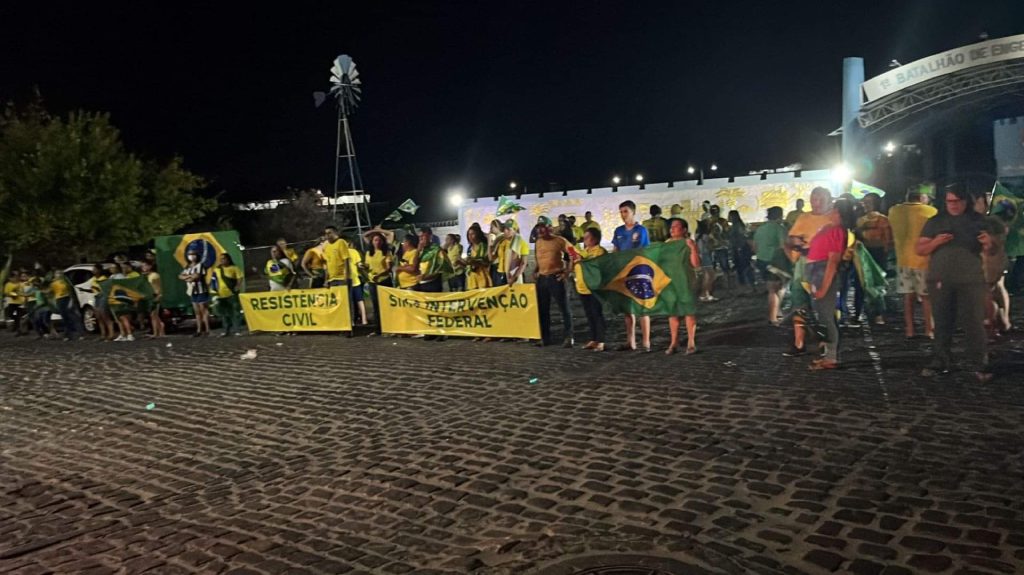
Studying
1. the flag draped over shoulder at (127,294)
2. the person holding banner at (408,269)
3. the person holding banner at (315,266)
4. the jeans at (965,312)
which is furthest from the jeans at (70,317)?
the jeans at (965,312)

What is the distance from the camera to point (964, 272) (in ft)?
22.3

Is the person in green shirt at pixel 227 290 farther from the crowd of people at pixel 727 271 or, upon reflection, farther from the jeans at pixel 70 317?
the jeans at pixel 70 317

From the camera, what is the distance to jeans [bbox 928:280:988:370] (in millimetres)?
6812

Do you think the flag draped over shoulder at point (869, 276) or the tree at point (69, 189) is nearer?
the flag draped over shoulder at point (869, 276)

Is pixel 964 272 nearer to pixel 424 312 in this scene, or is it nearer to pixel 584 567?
pixel 584 567

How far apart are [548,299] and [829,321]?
13.2 feet

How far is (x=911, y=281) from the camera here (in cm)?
930

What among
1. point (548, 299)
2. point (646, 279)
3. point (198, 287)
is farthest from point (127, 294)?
point (646, 279)

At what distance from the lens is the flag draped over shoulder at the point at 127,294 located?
15.5m

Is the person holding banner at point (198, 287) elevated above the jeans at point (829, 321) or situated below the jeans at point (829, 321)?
above

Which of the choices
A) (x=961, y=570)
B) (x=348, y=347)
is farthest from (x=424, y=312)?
(x=961, y=570)

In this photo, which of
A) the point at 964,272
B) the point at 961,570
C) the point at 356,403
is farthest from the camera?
the point at 356,403

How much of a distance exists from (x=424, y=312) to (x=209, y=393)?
13.7 ft

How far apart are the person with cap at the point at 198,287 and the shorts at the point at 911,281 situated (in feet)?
40.7
